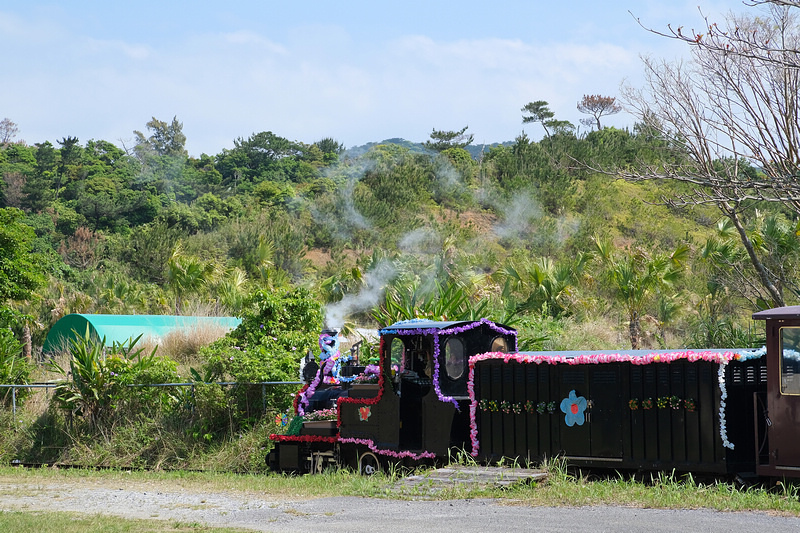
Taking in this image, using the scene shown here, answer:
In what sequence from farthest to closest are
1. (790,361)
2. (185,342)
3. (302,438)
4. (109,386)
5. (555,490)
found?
(185,342)
(109,386)
(302,438)
(555,490)
(790,361)

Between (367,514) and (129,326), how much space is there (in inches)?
761

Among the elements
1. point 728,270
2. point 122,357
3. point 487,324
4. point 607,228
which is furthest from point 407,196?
point 487,324

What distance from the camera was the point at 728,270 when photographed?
23.8 meters

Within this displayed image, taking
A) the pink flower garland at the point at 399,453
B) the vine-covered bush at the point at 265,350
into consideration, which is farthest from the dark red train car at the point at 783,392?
the vine-covered bush at the point at 265,350

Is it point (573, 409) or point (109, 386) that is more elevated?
point (573, 409)

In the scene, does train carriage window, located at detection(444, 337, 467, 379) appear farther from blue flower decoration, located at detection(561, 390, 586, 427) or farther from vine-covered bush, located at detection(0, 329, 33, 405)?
vine-covered bush, located at detection(0, 329, 33, 405)

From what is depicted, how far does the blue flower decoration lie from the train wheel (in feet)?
10.4

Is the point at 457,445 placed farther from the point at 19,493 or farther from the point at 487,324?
the point at 19,493

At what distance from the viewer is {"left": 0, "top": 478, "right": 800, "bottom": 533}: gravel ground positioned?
868 centimetres

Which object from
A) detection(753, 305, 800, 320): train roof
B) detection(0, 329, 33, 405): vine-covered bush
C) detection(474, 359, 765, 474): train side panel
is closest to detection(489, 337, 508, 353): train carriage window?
detection(474, 359, 765, 474): train side panel

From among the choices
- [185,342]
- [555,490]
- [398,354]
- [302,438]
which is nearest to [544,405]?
[555,490]

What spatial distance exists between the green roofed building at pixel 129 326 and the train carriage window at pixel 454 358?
13802 millimetres

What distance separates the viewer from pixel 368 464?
13.9 m

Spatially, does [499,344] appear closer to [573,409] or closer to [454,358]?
[454,358]
